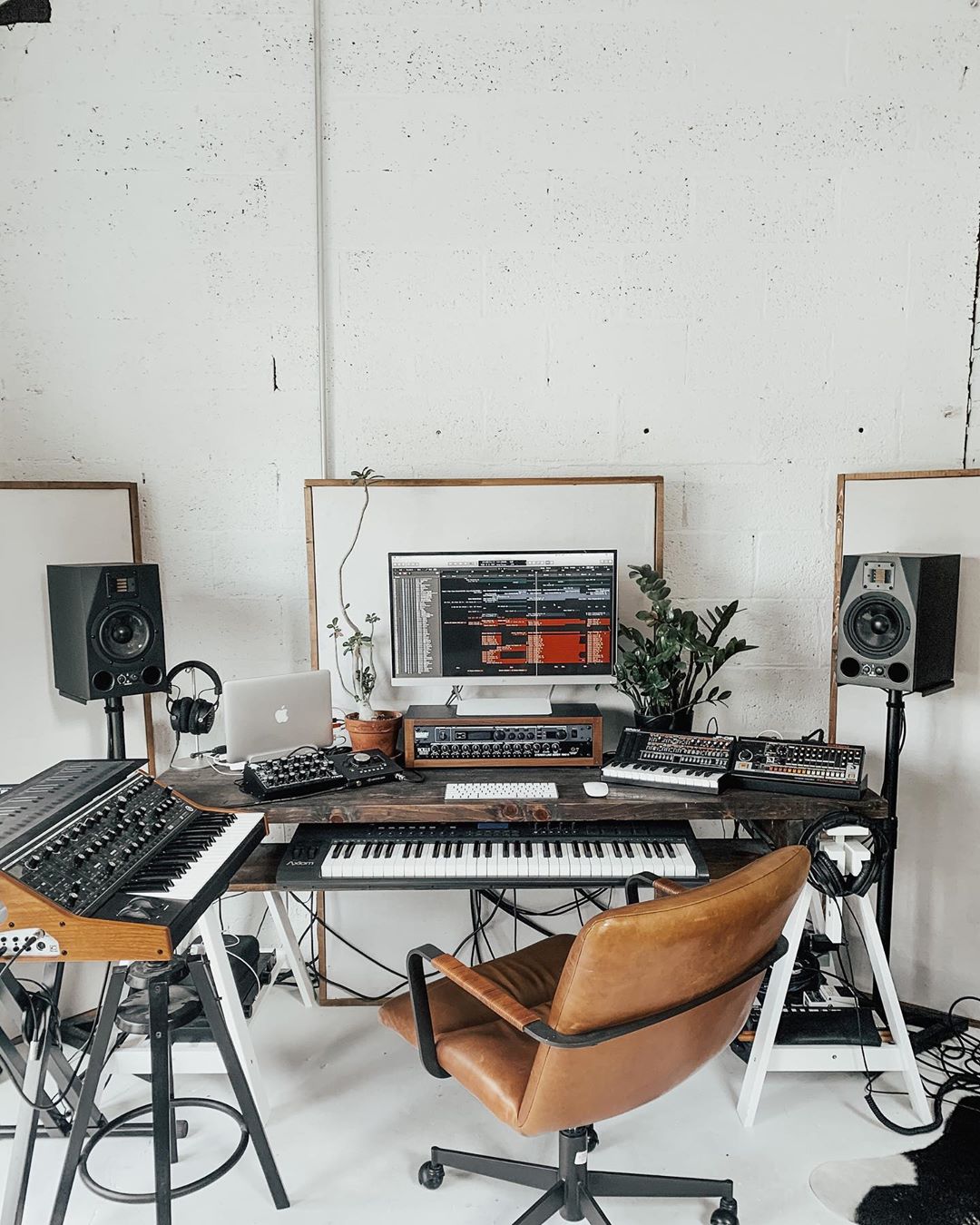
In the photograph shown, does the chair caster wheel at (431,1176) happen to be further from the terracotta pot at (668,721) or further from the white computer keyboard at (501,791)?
the terracotta pot at (668,721)

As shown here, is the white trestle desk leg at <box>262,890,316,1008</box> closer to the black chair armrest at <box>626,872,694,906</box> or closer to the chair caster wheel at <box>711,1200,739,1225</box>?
the black chair armrest at <box>626,872,694,906</box>

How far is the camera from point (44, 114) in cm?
277

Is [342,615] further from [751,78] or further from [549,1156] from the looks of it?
[751,78]

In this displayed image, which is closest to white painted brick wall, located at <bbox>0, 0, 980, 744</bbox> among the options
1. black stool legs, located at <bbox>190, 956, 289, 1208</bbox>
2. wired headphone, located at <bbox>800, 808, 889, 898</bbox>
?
wired headphone, located at <bbox>800, 808, 889, 898</bbox>

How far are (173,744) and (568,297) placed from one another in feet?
6.16

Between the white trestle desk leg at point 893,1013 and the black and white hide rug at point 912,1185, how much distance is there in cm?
8

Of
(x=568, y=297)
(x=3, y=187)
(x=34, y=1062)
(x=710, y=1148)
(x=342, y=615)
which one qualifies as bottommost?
(x=710, y=1148)

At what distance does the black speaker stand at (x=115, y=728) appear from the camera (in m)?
2.59

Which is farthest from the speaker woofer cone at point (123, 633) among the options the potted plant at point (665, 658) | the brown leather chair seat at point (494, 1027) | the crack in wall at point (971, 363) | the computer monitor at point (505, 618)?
the crack in wall at point (971, 363)

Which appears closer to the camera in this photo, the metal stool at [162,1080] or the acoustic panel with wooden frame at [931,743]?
the metal stool at [162,1080]

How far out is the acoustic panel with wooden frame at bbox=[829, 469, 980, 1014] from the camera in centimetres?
272

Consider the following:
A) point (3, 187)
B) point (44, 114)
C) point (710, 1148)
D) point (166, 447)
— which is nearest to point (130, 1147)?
point (710, 1148)

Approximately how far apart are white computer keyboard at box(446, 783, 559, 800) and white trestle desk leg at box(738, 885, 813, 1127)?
674mm

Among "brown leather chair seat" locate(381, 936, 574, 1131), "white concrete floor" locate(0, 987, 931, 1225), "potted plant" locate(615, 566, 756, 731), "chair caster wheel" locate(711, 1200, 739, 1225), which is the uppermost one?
"potted plant" locate(615, 566, 756, 731)
